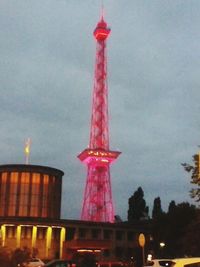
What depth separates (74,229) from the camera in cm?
10600

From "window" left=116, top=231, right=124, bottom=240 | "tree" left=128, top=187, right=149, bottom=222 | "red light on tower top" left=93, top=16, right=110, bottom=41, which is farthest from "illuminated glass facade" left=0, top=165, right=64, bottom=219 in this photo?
"red light on tower top" left=93, top=16, right=110, bottom=41

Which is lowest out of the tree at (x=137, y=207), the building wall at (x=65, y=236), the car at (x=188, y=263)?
the car at (x=188, y=263)

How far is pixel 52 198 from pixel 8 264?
72.0m

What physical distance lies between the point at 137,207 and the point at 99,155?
14279 millimetres

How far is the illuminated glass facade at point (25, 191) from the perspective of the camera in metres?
116

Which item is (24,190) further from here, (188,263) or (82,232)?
(188,263)

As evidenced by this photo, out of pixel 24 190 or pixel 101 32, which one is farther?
pixel 101 32

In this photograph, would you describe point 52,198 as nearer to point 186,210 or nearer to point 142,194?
point 142,194

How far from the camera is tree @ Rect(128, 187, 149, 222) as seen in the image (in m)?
123

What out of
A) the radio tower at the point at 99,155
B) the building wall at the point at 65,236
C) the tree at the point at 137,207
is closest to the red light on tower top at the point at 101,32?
the radio tower at the point at 99,155

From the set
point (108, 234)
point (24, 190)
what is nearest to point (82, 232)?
point (108, 234)

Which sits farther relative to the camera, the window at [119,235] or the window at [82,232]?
the window at [119,235]

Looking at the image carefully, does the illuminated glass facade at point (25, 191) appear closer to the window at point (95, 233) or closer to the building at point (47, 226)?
the building at point (47, 226)

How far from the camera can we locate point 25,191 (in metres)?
117
